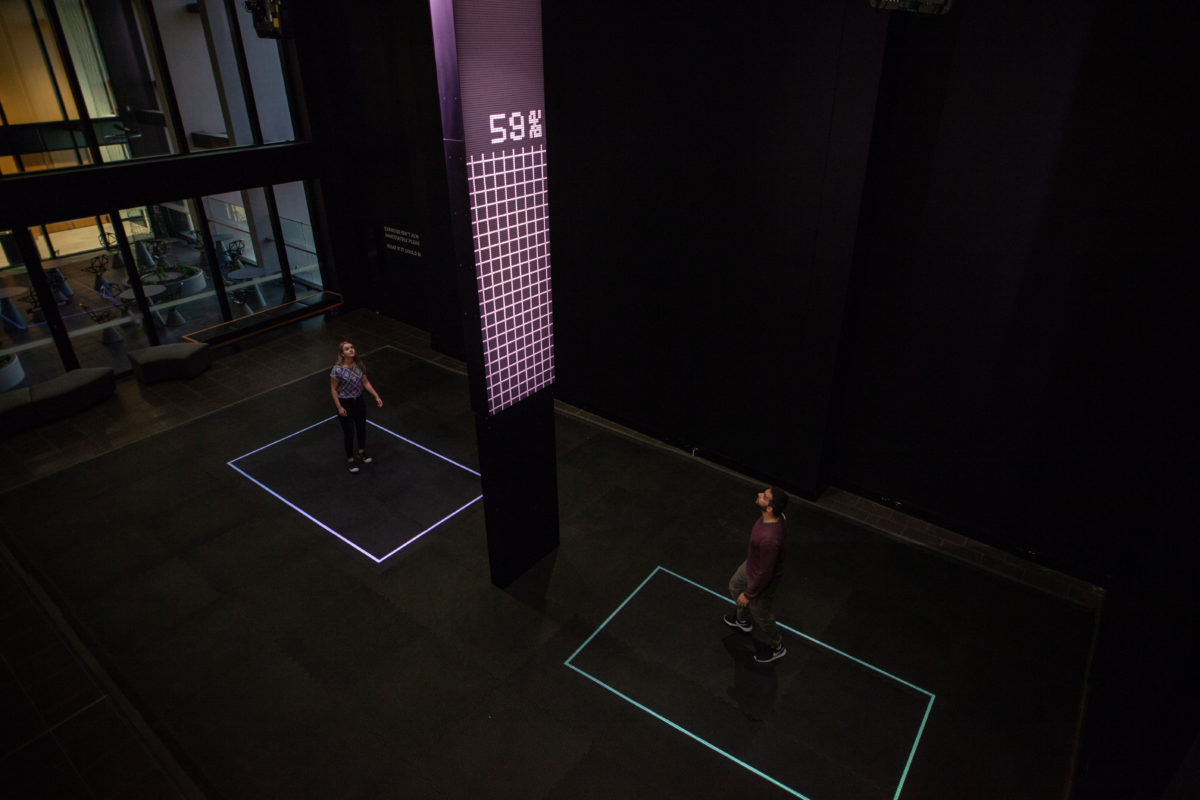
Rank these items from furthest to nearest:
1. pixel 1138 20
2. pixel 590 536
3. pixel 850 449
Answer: pixel 850 449
pixel 590 536
pixel 1138 20

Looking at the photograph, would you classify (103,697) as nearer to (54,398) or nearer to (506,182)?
(506,182)

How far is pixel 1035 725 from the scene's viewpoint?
5.31 m

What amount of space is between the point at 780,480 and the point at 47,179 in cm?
1004

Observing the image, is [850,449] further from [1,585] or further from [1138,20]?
[1,585]

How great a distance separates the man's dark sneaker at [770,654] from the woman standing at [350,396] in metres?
4.53

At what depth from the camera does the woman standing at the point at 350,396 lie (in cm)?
762

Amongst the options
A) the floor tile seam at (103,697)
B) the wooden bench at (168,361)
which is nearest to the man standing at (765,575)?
the floor tile seam at (103,697)

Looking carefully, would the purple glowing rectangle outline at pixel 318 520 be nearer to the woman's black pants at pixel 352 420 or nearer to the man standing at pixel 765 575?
the woman's black pants at pixel 352 420

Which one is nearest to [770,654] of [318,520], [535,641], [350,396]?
[535,641]

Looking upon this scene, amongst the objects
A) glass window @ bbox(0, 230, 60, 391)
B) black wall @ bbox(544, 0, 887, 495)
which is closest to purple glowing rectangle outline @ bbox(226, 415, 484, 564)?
black wall @ bbox(544, 0, 887, 495)

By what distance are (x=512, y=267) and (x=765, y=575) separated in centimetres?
302

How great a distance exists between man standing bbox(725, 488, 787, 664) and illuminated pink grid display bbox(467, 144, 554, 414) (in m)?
2.21

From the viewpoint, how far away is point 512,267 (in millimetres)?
5453

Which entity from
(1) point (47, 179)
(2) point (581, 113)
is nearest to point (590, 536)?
(2) point (581, 113)
